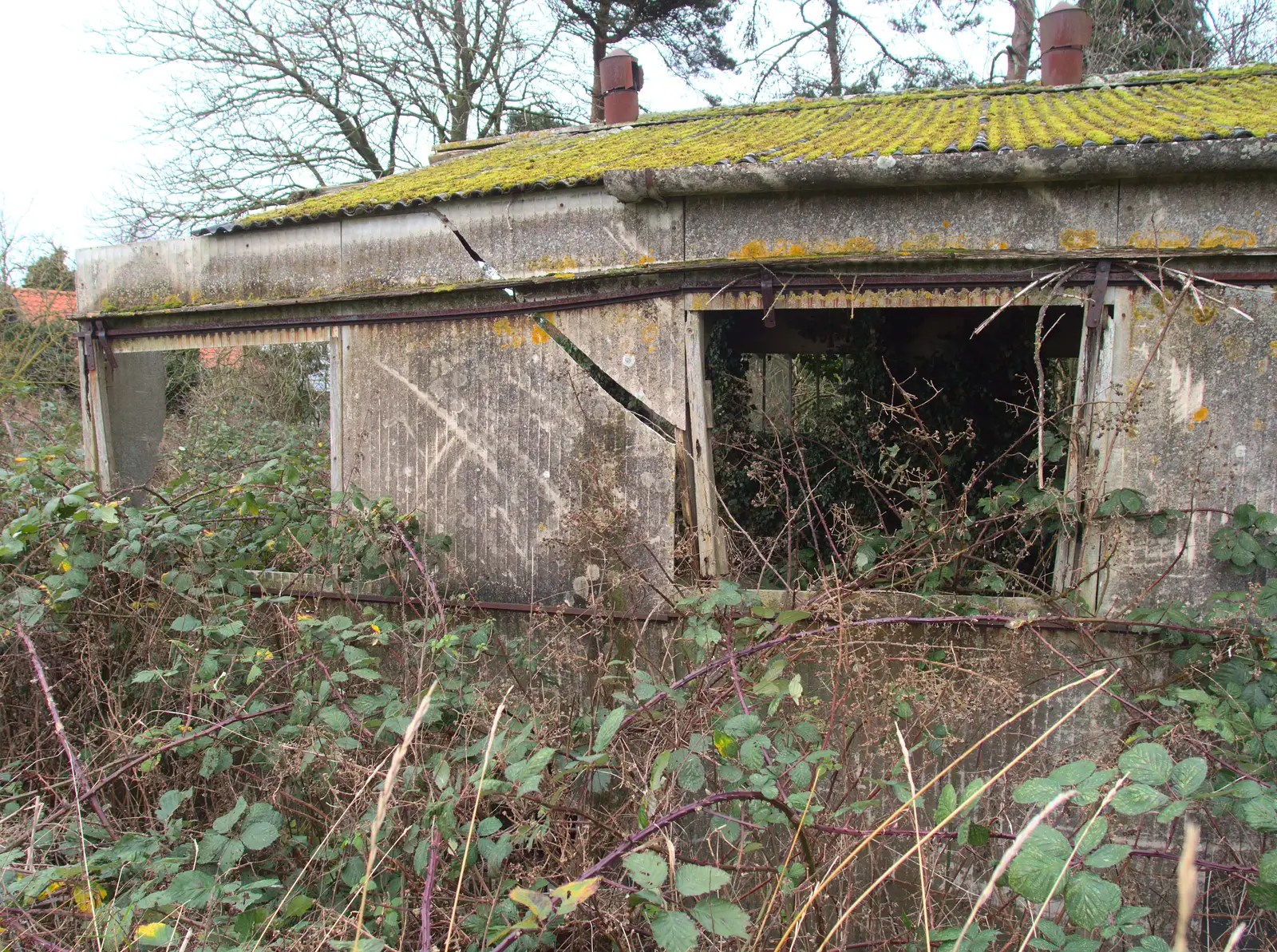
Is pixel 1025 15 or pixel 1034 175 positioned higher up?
pixel 1025 15

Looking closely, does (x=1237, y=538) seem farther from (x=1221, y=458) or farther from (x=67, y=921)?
(x=67, y=921)

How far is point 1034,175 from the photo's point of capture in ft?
12.1

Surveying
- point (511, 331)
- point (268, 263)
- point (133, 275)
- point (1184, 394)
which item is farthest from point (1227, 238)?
point (133, 275)

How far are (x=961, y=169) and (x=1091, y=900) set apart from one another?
3.06 m

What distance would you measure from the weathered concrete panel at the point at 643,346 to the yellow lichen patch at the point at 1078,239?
5.88ft

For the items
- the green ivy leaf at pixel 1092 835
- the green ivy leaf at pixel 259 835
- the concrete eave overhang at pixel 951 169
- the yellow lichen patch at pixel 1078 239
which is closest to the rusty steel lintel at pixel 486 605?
the green ivy leaf at pixel 259 835

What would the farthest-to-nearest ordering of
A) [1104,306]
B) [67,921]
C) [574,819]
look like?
[1104,306] < [574,819] < [67,921]

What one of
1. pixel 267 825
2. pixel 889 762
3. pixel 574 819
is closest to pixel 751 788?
pixel 574 819

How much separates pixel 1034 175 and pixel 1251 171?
87 cm

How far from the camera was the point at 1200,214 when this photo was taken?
12.1ft

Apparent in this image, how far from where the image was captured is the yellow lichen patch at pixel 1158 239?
370 cm

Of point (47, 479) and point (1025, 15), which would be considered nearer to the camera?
point (47, 479)

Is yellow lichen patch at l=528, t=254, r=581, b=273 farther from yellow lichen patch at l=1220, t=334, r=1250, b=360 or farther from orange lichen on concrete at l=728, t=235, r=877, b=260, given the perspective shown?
yellow lichen patch at l=1220, t=334, r=1250, b=360

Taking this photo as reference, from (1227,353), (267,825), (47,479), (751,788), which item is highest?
(1227,353)
